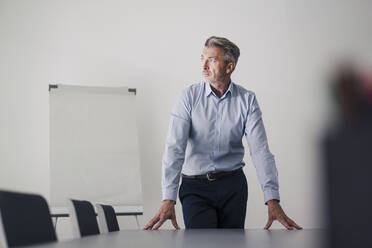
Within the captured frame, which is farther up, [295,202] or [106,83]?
[106,83]

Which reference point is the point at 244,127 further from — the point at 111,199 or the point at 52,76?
the point at 52,76

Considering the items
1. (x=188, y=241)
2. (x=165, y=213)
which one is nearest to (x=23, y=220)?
(x=188, y=241)

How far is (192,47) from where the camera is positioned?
4.95 metres

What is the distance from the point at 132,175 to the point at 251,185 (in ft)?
3.91

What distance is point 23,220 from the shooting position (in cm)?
118

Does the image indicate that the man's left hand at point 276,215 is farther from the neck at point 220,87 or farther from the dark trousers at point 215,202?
the neck at point 220,87

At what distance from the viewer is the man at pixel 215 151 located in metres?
2.30

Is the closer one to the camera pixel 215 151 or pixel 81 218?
pixel 81 218

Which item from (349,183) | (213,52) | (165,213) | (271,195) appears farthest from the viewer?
(213,52)

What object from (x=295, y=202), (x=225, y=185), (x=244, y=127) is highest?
(x=244, y=127)

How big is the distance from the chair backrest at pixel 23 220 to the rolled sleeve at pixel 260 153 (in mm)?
1257

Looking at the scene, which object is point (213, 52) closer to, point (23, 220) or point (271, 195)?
point (271, 195)

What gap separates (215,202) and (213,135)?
14.9 inches

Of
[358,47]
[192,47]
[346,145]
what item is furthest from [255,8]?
[346,145]
